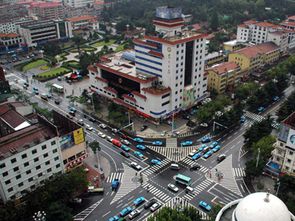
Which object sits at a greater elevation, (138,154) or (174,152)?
(138,154)

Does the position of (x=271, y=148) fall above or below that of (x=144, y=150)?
above

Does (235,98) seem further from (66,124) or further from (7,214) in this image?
(7,214)

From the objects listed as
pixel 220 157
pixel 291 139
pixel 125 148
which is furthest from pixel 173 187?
pixel 291 139

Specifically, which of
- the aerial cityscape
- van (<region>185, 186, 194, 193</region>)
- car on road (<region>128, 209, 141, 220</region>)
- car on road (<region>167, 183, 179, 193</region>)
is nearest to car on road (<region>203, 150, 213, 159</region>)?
the aerial cityscape

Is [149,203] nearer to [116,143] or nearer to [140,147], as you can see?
[140,147]

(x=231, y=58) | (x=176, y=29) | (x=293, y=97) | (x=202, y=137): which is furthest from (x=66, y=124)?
(x=231, y=58)

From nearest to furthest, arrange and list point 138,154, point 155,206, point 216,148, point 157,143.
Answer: point 155,206
point 138,154
point 216,148
point 157,143
